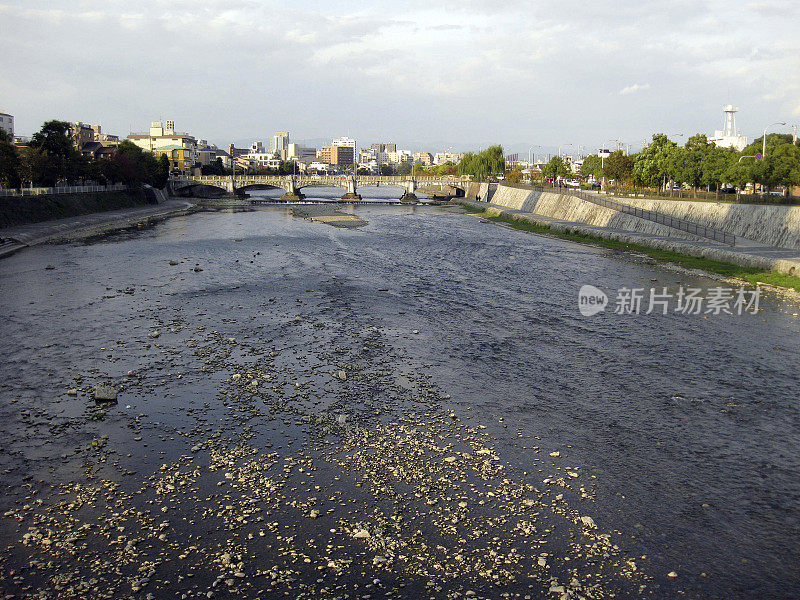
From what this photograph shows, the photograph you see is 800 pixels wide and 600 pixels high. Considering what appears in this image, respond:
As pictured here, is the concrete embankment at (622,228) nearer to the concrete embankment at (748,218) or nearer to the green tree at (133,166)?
the concrete embankment at (748,218)

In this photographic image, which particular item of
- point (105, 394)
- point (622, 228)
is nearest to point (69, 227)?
point (105, 394)

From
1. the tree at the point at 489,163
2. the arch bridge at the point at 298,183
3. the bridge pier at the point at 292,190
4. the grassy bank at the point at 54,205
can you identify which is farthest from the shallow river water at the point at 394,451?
the tree at the point at 489,163

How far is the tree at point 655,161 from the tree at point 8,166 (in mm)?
73117

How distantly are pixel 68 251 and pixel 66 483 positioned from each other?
44.7 meters

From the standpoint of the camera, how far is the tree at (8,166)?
63.2 metres

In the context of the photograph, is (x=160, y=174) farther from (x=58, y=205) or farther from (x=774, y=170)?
(x=774, y=170)

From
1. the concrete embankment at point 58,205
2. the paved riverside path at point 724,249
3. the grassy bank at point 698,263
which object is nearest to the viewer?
the grassy bank at point 698,263

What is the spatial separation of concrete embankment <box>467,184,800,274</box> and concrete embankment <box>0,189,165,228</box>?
56145 millimetres

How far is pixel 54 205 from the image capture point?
236ft

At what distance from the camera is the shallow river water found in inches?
412

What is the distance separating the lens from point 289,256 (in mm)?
51250

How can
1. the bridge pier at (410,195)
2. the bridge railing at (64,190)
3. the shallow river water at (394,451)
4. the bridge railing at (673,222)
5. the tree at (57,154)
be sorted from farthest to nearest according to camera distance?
the bridge pier at (410,195), the tree at (57,154), the bridge railing at (64,190), the bridge railing at (673,222), the shallow river water at (394,451)

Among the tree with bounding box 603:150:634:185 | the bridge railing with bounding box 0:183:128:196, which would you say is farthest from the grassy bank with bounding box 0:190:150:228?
the tree with bounding box 603:150:634:185

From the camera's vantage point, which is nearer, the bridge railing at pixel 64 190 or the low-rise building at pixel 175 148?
the bridge railing at pixel 64 190
